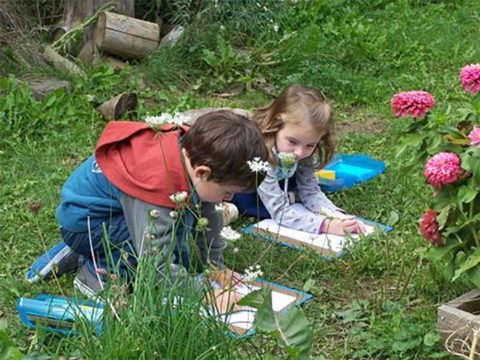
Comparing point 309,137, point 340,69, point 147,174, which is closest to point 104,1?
point 340,69

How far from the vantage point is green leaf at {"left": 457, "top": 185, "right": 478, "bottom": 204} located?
3131 mm

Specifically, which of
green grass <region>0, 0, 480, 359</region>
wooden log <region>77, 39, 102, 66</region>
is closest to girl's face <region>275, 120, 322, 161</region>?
green grass <region>0, 0, 480, 359</region>

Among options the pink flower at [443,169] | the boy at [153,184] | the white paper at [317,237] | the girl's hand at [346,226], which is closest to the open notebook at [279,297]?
the boy at [153,184]

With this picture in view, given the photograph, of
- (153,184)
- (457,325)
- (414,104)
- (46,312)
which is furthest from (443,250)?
(46,312)

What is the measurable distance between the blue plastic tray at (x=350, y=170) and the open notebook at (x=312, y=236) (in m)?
0.48

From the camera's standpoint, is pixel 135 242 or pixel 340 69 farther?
pixel 340 69

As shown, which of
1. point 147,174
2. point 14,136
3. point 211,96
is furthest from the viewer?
point 211,96

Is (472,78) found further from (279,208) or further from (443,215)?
(279,208)

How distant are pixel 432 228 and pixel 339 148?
2.43 metres

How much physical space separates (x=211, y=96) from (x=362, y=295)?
10.2 ft

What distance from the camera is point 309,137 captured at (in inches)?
177

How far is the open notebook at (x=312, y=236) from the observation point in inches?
166

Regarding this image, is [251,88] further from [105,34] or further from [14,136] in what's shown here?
[14,136]

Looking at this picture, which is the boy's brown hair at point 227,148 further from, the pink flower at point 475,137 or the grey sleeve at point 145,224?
the pink flower at point 475,137
